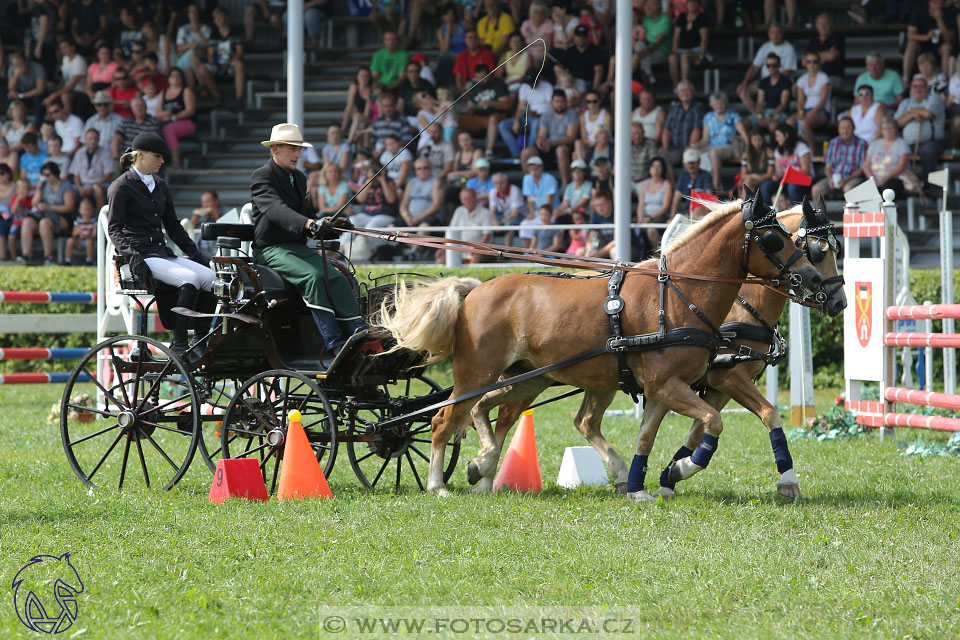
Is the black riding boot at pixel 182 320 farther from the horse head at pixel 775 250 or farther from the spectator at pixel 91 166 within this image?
the spectator at pixel 91 166

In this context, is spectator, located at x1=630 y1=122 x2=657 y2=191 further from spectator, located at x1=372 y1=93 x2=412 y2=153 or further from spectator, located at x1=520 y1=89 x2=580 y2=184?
spectator, located at x1=372 y1=93 x2=412 y2=153

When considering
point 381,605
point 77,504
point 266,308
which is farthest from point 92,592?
point 266,308

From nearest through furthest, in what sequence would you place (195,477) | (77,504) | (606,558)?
(606,558) < (77,504) < (195,477)

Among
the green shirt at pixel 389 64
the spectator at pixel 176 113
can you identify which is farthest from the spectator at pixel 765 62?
the spectator at pixel 176 113

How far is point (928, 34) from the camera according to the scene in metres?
15.7

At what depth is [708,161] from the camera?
50.1 feet

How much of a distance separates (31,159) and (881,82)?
42.1 ft

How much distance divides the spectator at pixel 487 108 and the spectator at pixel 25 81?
801cm

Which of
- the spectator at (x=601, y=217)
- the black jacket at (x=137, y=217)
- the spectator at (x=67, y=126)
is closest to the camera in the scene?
the black jacket at (x=137, y=217)

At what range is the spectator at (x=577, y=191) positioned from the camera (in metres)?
15.1

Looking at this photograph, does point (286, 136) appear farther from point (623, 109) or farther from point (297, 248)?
point (623, 109)

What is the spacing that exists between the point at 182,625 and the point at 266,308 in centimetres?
324

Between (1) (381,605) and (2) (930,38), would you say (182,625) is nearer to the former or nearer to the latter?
(1) (381,605)

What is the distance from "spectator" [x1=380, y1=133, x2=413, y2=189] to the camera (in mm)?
16625
